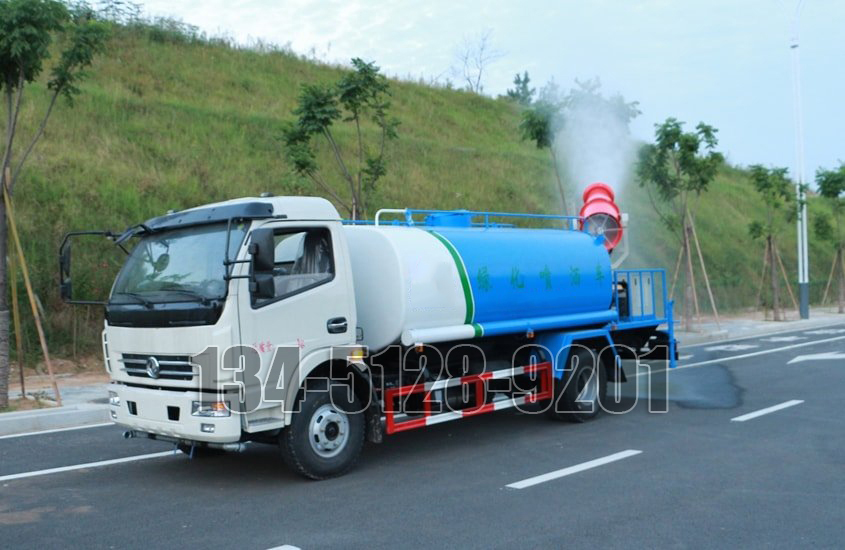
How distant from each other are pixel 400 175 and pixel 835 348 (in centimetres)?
1402

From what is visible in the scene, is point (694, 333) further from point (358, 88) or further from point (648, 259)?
point (358, 88)

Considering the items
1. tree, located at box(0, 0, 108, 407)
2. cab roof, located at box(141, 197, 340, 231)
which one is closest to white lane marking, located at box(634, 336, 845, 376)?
cab roof, located at box(141, 197, 340, 231)

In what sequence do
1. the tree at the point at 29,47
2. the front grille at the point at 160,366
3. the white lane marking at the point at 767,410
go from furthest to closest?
1. the tree at the point at 29,47
2. the white lane marking at the point at 767,410
3. the front grille at the point at 160,366

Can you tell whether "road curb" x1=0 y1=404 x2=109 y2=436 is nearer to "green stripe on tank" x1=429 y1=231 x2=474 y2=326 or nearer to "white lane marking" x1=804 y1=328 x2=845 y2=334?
"green stripe on tank" x1=429 y1=231 x2=474 y2=326

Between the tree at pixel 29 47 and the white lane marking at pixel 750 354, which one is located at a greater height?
the tree at pixel 29 47

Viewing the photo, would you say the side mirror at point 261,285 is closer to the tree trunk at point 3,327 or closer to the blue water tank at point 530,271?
the blue water tank at point 530,271

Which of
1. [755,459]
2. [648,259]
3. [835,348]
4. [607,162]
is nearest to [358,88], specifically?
[607,162]

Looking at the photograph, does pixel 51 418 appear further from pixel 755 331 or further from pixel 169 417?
pixel 755 331

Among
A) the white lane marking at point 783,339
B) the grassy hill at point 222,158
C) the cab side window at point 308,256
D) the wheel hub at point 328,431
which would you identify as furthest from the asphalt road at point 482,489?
the white lane marking at point 783,339

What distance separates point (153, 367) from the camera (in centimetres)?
688

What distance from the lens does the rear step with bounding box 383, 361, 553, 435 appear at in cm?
785

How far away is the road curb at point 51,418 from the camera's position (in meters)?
9.73

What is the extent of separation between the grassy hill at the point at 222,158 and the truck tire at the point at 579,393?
801 cm

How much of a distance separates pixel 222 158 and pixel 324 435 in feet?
55.0
